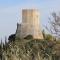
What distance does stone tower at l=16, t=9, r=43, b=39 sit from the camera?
3437 centimetres

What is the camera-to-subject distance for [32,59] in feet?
75.0

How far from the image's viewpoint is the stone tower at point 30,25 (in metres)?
34.4

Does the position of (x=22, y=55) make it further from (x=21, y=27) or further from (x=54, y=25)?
(x=21, y=27)

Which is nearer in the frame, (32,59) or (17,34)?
(32,59)

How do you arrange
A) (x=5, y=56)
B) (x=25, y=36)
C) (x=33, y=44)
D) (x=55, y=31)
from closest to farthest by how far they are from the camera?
(x=5, y=56) < (x=55, y=31) < (x=33, y=44) < (x=25, y=36)

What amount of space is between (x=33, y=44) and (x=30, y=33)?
7070 millimetres

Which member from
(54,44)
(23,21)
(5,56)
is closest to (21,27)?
(23,21)

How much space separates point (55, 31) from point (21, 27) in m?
8.86

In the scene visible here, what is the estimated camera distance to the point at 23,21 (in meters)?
34.6

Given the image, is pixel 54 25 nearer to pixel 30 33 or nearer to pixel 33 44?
pixel 33 44

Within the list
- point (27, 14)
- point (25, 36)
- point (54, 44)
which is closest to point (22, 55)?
point (54, 44)

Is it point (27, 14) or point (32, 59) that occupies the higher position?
point (27, 14)

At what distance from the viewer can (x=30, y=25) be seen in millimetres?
35031

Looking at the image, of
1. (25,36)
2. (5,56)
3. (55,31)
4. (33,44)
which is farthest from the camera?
(25,36)
